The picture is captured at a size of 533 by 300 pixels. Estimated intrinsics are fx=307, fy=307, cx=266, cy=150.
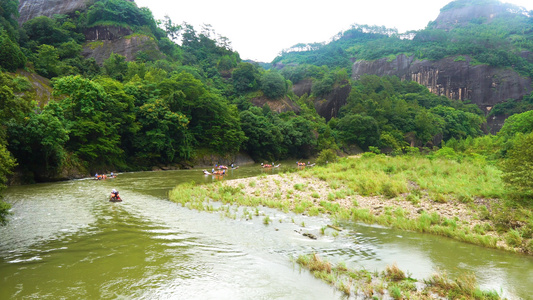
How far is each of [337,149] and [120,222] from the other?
204 ft

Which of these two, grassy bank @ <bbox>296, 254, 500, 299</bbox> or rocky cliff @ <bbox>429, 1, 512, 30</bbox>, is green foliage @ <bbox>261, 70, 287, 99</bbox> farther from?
rocky cliff @ <bbox>429, 1, 512, 30</bbox>

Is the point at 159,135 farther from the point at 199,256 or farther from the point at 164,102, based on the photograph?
the point at 199,256

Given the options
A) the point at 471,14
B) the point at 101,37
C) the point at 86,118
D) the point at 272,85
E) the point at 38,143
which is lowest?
A: the point at 38,143

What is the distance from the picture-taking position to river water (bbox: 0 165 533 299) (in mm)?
7125

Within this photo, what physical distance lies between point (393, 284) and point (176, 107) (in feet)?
145

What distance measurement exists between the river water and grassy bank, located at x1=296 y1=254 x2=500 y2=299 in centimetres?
36

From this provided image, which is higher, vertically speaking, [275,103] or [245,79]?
[245,79]

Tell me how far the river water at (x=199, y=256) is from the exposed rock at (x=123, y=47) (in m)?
62.9

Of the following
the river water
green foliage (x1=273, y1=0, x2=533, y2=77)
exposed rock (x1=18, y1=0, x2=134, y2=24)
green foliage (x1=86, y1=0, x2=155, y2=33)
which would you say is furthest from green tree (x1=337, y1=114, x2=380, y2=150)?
exposed rock (x1=18, y1=0, x2=134, y2=24)

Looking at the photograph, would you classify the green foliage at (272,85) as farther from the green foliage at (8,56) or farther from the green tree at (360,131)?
the green foliage at (8,56)

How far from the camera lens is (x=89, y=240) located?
10.7 m

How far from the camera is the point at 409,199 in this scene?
15828mm

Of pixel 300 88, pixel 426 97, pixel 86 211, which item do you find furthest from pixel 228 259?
pixel 426 97

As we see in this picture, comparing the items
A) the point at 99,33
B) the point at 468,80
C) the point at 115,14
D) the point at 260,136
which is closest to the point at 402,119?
the point at 468,80
